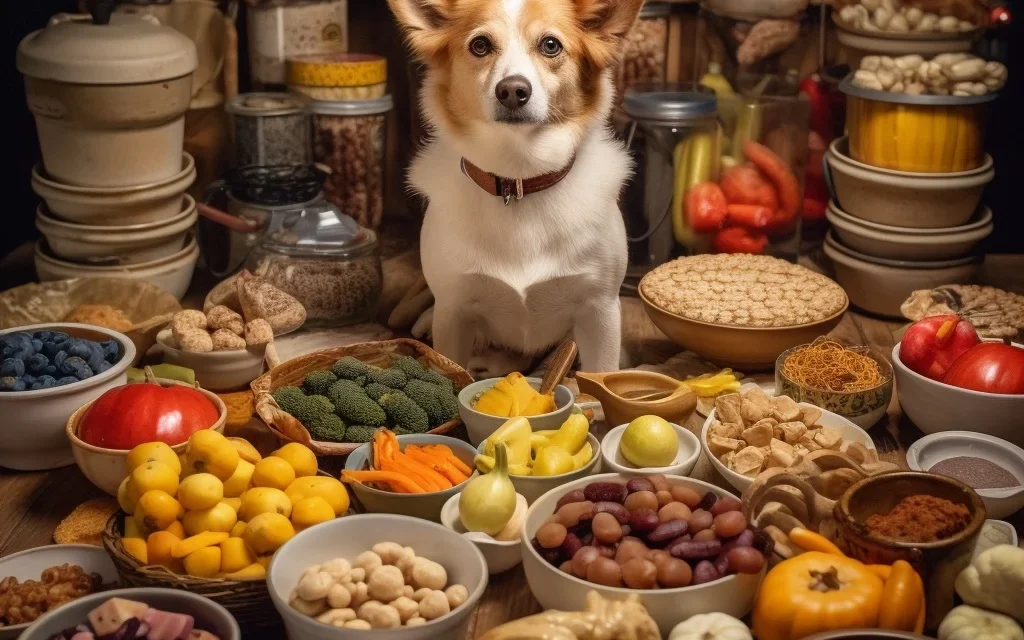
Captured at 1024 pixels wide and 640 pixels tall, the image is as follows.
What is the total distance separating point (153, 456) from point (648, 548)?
75cm

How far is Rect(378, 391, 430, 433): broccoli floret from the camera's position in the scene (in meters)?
1.93

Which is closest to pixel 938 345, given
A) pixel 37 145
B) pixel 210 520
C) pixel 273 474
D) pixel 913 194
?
pixel 913 194

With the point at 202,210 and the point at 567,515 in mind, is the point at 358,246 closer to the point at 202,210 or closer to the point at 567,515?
the point at 202,210

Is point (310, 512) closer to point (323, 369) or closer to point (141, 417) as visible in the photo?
point (141, 417)

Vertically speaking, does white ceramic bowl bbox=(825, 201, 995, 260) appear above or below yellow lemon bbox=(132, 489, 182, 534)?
above

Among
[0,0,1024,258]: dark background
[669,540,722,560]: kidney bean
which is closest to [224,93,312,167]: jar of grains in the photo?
[0,0,1024,258]: dark background

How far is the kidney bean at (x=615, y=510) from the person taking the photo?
4.96 ft

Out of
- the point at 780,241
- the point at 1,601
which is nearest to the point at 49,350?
the point at 1,601

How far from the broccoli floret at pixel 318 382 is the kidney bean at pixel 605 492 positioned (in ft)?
2.07

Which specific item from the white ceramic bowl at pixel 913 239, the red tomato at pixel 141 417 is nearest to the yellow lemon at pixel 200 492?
the red tomato at pixel 141 417

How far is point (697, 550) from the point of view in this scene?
1.44 metres

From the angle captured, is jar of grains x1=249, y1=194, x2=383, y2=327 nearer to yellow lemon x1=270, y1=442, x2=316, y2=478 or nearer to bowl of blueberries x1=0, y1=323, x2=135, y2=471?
bowl of blueberries x1=0, y1=323, x2=135, y2=471

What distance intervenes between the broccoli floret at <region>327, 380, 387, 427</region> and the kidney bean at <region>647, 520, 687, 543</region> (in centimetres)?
63

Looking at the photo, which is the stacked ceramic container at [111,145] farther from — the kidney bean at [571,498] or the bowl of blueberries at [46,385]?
the kidney bean at [571,498]
